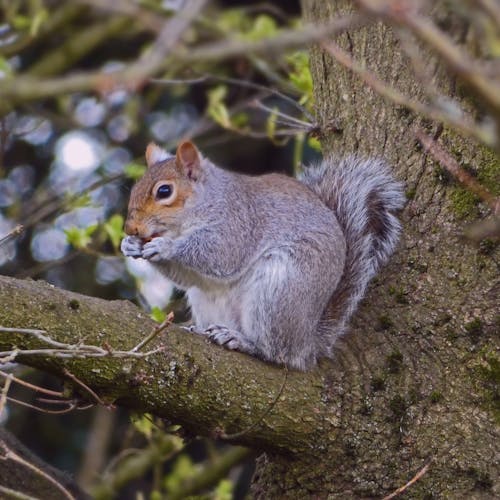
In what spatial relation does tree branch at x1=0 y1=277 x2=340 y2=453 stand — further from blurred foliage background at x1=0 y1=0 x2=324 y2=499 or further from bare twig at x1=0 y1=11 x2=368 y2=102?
bare twig at x1=0 y1=11 x2=368 y2=102

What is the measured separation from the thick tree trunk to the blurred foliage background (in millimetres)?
517

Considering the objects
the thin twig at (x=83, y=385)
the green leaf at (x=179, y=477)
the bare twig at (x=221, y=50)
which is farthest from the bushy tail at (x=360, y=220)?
the bare twig at (x=221, y=50)

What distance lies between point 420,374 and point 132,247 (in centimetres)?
81

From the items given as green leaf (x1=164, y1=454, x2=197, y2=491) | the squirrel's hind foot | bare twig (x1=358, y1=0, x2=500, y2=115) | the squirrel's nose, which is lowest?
green leaf (x1=164, y1=454, x2=197, y2=491)

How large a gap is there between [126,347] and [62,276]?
7.95 feet

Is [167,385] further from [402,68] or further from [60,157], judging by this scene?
[60,157]

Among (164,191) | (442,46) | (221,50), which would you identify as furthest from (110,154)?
(442,46)

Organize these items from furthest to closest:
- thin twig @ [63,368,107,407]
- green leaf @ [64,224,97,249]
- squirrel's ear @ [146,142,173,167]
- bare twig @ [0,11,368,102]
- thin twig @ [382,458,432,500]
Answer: squirrel's ear @ [146,142,173,167]
green leaf @ [64,224,97,249]
thin twig @ [382,458,432,500]
thin twig @ [63,368,107,407]
bare twig @ [0,11,368,102]

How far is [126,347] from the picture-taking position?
190cm

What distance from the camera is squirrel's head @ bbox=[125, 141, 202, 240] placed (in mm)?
2535

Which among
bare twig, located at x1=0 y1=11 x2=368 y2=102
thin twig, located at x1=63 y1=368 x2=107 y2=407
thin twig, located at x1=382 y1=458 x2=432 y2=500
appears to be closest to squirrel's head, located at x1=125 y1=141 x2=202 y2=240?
thin twig, located at x1=63 y1=368 x2=107 y2=407

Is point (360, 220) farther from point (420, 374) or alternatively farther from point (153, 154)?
point (153, 154)

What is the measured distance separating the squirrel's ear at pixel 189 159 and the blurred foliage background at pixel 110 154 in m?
0.19

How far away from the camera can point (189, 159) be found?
2684 mm
